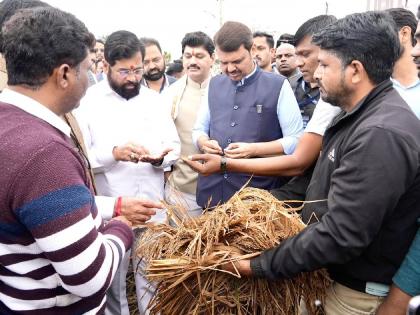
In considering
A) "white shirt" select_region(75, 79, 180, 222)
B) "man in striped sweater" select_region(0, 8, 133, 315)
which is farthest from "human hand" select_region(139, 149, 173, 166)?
"man in striped sweater" select_region(0, 8, 133, 315)

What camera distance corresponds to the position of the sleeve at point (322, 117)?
7.53ft

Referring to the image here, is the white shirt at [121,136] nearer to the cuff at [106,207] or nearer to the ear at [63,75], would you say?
the cuff at [106,207]

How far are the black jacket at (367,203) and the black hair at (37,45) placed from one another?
1103 mm

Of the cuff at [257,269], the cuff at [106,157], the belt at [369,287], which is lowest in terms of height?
the belt at [369,287]

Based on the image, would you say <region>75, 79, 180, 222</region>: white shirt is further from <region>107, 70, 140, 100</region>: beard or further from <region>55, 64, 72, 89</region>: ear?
<region>55, 64, 72, 89</region>: ear

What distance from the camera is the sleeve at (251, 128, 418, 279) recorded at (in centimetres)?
140

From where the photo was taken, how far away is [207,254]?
1631mm

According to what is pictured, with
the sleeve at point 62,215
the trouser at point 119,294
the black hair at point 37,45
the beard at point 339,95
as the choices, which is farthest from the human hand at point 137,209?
the trouser at point 119,294

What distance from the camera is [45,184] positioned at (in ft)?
3.85

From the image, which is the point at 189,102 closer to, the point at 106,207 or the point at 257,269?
the point at 106,207

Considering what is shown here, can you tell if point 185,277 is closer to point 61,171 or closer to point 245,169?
point 61,171

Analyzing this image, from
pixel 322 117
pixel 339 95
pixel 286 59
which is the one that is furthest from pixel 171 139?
pixel 286 59

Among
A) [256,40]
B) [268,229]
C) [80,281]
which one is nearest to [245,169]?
[268,229]

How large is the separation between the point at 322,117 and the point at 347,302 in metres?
1.11
